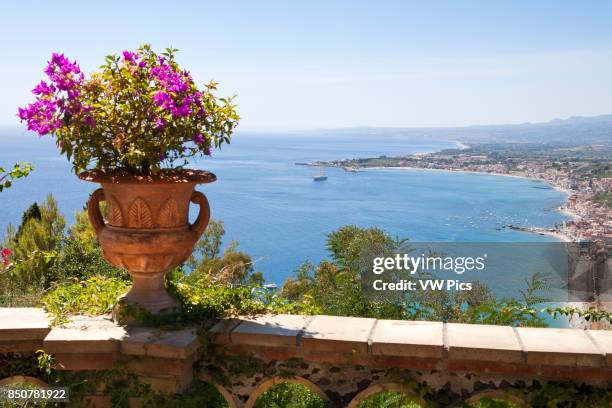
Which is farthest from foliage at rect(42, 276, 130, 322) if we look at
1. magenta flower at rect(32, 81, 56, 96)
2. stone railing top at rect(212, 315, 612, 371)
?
magenta flower at rect(32, 81, 56, 96)

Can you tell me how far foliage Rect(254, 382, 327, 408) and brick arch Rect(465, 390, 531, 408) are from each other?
4.45 feet

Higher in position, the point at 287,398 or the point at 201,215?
the point at 201,215

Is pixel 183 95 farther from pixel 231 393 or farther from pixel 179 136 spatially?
pixel 231 393

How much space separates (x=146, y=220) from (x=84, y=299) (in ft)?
2.15

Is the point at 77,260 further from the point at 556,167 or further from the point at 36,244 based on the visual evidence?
the point at 556,167

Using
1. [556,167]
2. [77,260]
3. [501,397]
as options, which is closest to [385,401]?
[501,397]

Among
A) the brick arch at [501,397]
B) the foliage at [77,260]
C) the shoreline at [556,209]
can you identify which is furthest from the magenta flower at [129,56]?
the shoreline at [556,209]

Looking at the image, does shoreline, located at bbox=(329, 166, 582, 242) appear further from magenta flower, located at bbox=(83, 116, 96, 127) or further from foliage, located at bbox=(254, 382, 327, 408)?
magenta flower, located at bbox=(83, 116, 96, 127)

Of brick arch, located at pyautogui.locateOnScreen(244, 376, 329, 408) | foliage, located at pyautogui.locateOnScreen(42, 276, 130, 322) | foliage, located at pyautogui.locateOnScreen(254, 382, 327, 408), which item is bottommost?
foliage, located at pyautogui.locateOnScreen(254, 382, 327, 408)

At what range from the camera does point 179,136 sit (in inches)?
95.3

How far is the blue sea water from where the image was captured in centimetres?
5028

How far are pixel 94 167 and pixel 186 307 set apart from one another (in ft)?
2.43

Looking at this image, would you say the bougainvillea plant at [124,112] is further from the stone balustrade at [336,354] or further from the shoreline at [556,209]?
the shoreline at [556,209]

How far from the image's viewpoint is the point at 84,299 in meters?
2.77
